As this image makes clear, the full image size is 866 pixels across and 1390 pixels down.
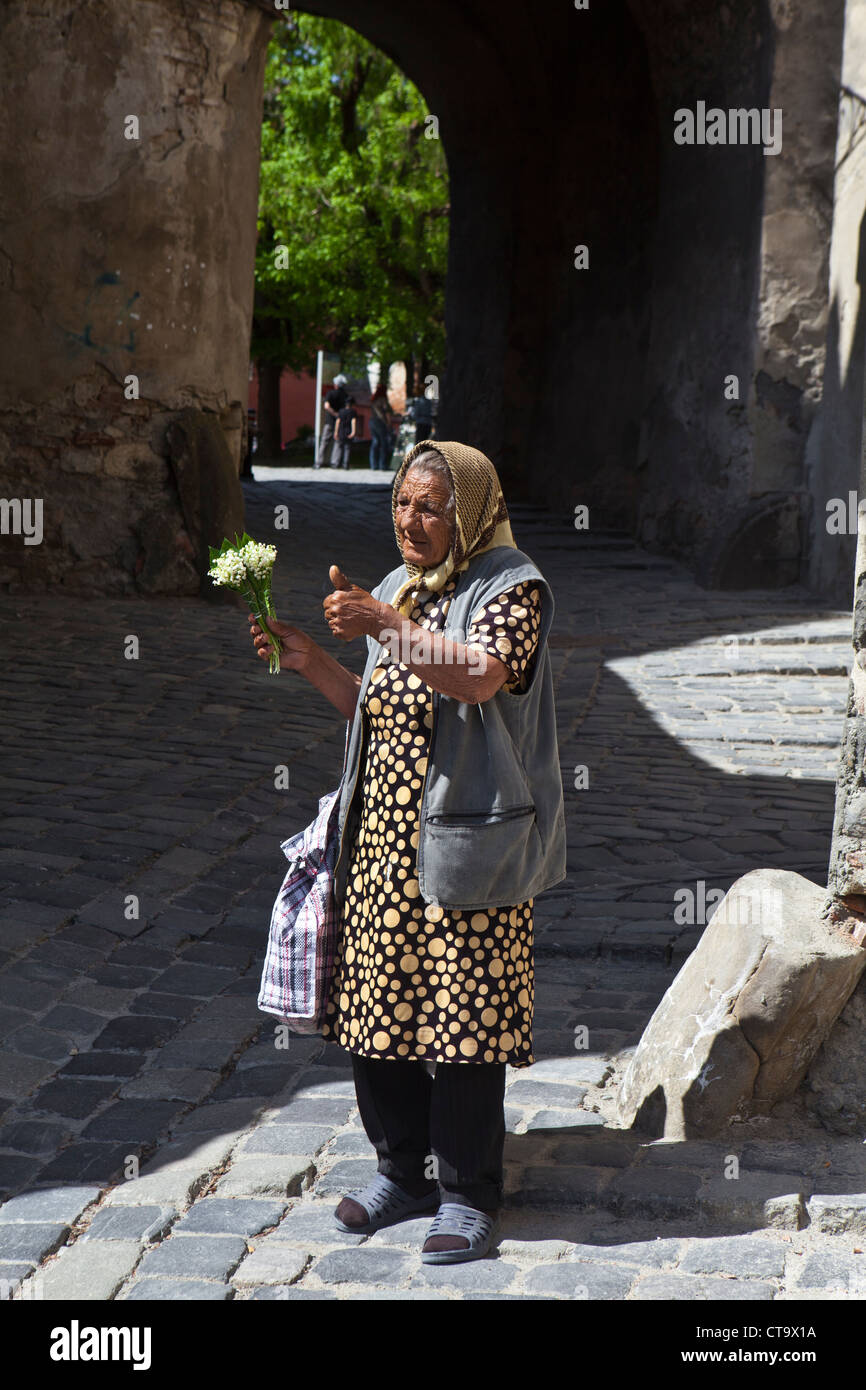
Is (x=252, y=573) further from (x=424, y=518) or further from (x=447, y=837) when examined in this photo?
(x=447, y=837)

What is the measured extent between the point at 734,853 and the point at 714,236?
9.32 metres

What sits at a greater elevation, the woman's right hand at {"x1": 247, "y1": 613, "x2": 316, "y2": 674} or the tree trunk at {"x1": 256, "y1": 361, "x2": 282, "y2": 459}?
the tree trunk at {"x1": 256, "y1": 361, "x2": 282, "y2": 459}

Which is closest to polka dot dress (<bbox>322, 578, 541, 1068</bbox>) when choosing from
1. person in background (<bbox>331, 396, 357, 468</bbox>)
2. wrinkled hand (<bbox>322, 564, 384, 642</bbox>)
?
wrinkled hand (<bbox>322, 564, 384, 642</bbox>)

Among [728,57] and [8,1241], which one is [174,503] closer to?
[728,57]

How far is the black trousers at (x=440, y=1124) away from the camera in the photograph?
3.07 metres

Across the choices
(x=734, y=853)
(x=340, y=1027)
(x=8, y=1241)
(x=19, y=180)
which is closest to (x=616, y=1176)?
(x=340, y=1027)

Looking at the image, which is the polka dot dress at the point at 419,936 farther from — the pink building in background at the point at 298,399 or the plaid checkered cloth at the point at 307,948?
the pink building in background at the point at 298,399

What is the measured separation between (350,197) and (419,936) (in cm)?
2733

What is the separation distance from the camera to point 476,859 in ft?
9.70

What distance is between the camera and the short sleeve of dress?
2.97 m

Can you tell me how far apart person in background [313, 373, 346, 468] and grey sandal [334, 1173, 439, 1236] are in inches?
1057

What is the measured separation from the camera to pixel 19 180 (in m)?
10.5

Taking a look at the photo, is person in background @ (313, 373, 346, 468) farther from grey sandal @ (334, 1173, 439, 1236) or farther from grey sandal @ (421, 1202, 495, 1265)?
grey sandal @ (421, 1202, 495, 1265)

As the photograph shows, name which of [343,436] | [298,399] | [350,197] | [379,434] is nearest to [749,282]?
[350,197]
